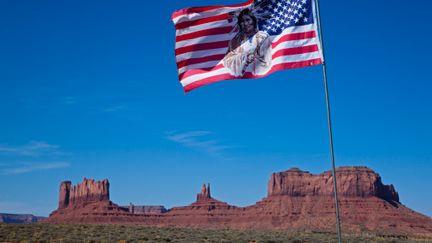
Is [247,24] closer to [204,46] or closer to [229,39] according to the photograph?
[229,39]

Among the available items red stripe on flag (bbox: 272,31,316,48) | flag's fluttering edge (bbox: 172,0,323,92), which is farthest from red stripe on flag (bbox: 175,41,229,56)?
red stripe on flag (bbox: 272,31,316,48)

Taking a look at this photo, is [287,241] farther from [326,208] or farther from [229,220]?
Result: [229,220]

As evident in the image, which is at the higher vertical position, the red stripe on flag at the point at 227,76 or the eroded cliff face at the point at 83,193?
the eroded cliff face at the point at 83,193

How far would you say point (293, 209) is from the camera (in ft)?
458

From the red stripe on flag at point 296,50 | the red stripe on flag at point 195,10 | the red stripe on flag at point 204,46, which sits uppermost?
the red stripe on flag at point 195,10

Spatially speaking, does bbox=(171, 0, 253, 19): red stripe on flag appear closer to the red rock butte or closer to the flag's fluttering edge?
the flag's fluttering edge

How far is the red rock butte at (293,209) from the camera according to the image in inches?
4860

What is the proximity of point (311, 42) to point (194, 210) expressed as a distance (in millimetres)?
154005

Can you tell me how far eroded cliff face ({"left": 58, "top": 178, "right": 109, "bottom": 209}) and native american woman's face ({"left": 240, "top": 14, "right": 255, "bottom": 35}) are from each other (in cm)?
16561

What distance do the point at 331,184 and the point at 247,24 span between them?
140 meters

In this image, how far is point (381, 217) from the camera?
405 feet

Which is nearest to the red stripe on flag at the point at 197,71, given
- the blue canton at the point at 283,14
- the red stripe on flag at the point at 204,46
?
the red stripe on flag at the point at 204,46

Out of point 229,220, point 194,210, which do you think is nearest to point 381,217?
point 229,220

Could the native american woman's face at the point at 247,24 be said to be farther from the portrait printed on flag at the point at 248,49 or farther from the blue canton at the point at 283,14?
the blue canton at the point at 283,14
